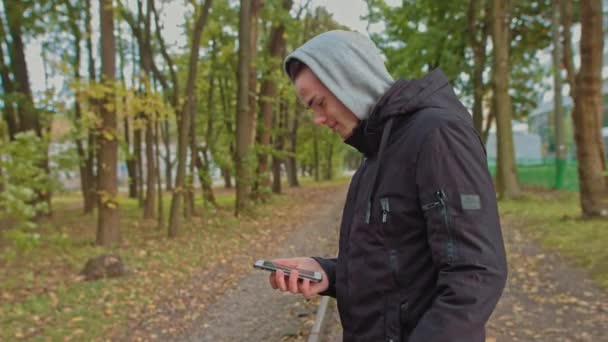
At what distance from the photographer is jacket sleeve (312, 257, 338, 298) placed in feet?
6.77

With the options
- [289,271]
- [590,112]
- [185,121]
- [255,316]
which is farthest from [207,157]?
[289,271]

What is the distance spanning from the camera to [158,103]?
1168cm

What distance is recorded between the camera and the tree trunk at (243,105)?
1580 centimetres

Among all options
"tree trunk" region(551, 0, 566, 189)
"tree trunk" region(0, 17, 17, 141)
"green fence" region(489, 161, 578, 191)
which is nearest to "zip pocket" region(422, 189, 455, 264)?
"tree trunk" region(0, 17, 17, 141)

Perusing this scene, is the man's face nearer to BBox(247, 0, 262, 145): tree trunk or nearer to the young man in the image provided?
the young man

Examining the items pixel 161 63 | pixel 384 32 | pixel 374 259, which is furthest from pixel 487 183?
pixel 384 32

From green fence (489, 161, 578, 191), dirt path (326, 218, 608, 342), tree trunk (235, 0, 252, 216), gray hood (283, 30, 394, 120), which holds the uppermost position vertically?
tree trunk (235, 0, 252, 216)

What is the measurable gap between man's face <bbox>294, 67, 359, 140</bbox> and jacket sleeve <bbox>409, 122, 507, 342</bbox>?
40 centimetres

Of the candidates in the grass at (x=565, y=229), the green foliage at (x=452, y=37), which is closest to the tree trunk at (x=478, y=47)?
the green foliage at (x=452, y=37)

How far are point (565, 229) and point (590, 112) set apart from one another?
263cm

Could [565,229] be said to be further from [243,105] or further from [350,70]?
[350,70]

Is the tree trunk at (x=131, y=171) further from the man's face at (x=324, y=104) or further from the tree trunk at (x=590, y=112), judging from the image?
the man's face at (x=324, y=104)

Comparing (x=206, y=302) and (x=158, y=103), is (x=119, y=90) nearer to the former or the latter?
(x=158, y=103)

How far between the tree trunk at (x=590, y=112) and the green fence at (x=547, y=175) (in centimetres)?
937
